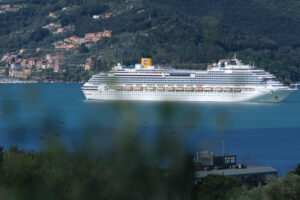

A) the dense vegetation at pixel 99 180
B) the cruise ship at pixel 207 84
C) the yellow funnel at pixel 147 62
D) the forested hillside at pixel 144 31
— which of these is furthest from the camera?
the yellow funnel at pixel 147 62

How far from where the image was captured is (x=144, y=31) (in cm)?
6931

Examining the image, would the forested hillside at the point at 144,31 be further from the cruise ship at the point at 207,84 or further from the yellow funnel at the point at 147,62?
the cruise ship at the point at 207,84

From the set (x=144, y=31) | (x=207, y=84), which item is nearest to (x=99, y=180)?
(x=207, y=84)

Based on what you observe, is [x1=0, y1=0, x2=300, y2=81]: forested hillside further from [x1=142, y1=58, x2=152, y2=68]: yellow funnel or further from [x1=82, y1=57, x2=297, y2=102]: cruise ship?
[x1=82, y1=57, x2=297, y2=102]: cruise ship

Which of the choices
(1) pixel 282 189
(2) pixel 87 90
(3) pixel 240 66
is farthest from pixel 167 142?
(2) pixel 87 90

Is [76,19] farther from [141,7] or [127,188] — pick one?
[127,188]

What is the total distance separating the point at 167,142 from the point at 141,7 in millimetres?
76963

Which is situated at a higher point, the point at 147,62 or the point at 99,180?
the point at 99,180

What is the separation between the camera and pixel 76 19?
312 ft

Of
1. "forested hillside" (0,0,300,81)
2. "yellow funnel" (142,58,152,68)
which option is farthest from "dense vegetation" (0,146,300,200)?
"yellow funnel" (142,58,152,68)

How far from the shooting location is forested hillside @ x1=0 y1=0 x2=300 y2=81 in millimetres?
41247

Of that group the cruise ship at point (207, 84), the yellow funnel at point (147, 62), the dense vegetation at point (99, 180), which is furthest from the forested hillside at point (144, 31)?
the dense vegetation at point (99, 180)

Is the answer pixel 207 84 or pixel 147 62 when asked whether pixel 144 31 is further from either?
pixel 207 84

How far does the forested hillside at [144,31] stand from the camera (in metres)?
41.2
